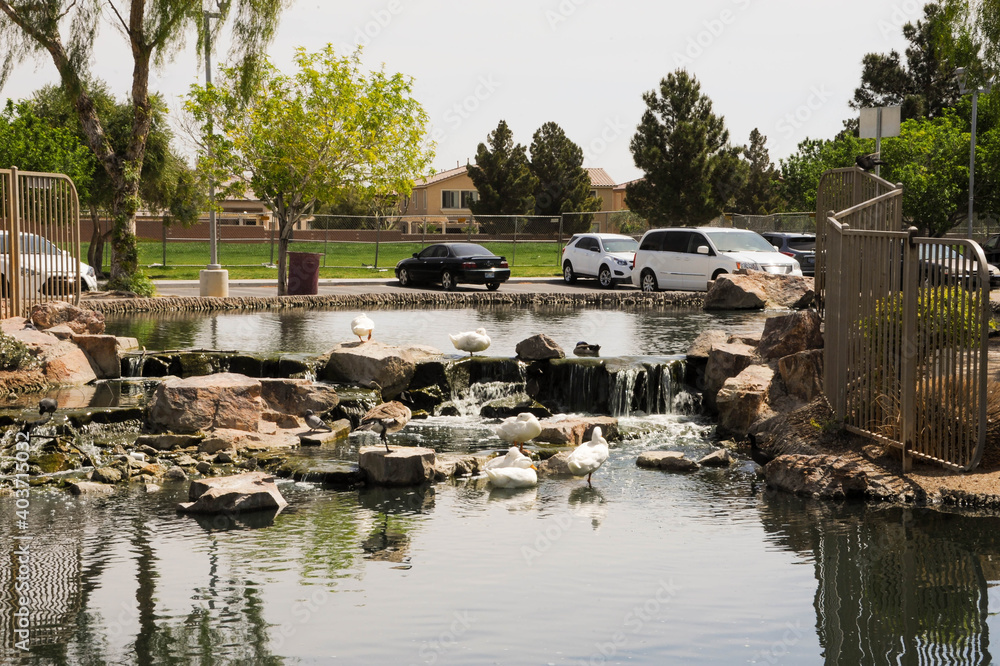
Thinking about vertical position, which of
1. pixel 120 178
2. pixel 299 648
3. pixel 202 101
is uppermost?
pixel 202 101

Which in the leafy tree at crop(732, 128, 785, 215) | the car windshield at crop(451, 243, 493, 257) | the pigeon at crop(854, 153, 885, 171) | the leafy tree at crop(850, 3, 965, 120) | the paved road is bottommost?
the paved road

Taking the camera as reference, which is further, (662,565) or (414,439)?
(414,439)

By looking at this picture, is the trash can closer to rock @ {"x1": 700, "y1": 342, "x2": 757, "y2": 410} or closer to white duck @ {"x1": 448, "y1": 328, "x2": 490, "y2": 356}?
white duck @ {"x1": 448, "y1": 328, "x2": 490, "y2": 356}

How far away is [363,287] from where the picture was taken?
3084 cm

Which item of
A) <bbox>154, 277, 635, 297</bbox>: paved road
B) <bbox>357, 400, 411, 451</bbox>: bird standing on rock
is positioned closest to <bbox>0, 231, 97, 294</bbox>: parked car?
<bbox>357, 400, 411, 451</bbox>: bird standing on rock

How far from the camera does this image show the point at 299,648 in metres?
5.97

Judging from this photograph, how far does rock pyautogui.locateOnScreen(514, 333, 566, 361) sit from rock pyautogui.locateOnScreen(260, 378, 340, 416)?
304 cm

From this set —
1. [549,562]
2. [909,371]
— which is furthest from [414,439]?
[909,371]

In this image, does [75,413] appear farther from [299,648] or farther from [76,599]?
[299,648]

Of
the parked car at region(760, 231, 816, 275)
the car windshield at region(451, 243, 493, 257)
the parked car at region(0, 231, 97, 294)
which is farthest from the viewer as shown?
the car windshield at region(451, 243, 493, 257)

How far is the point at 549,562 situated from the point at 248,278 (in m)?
28.0

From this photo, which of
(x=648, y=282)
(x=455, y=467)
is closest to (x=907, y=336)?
(x=455, y=467)

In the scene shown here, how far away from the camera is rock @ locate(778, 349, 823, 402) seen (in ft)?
38.8

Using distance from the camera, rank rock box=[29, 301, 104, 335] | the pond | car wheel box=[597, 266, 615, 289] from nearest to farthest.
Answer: the pond < rock box=[29, 301, 104, 335] < car wheel box=[597, 266, 615, 289]
